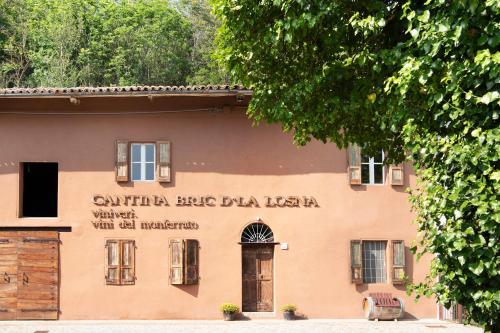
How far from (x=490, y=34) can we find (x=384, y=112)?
2.74m

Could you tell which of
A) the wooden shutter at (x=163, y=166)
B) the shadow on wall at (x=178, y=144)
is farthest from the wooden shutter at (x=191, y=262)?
the shadow on wall at (x=178, y=144)

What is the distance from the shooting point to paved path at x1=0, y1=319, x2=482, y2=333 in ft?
53.7

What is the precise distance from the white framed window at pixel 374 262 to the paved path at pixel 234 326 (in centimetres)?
121

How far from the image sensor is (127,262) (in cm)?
1809

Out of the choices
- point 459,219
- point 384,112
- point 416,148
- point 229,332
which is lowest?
point 229,332

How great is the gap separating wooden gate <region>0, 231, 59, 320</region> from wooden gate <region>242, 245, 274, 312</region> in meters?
4.73

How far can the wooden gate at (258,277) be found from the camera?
728 inches

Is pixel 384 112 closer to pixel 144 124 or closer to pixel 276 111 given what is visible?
pixel 276 111

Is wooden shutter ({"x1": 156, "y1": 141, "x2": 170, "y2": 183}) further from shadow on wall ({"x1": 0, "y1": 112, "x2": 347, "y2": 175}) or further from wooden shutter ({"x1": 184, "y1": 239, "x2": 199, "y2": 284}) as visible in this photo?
wooden shutter ({"x1": 184, "y1": 239, "x2": 199, "y2": 284})

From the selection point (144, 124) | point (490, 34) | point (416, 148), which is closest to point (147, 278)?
point (144, 124)

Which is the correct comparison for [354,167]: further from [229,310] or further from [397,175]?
[229,310]

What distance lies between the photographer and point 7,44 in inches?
1538

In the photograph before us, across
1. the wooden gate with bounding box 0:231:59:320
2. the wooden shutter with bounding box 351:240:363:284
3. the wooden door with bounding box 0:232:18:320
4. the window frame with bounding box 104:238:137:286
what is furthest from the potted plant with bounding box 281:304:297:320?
the wooden door with bounding box 0:232:18:320

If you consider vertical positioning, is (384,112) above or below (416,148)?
above
